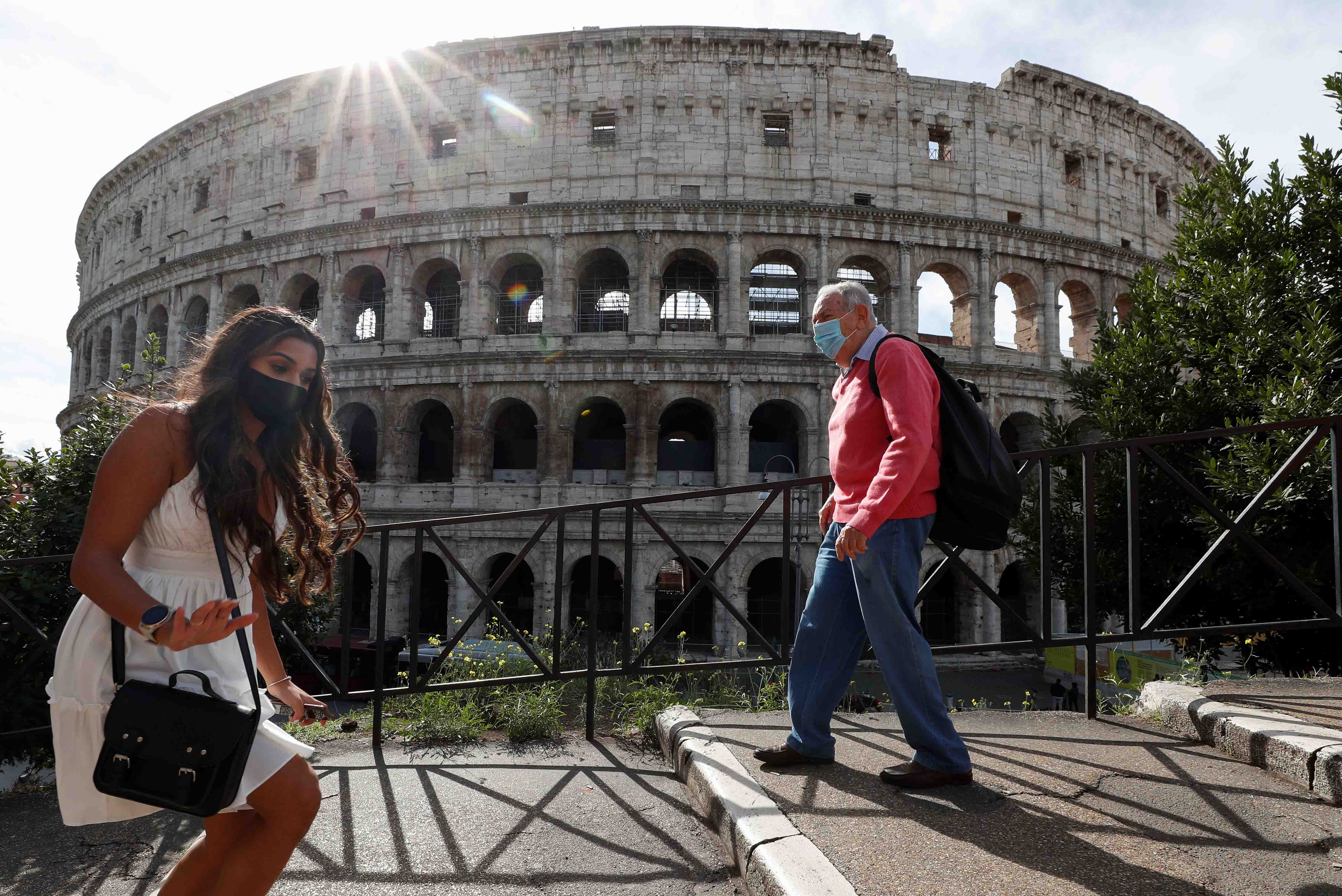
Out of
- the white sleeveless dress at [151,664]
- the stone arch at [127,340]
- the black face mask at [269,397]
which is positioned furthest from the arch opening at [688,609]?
the stone arch at [127,340]

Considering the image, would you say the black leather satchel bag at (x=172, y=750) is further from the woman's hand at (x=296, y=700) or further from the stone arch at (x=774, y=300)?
the stone arch at (x=774, y=300)

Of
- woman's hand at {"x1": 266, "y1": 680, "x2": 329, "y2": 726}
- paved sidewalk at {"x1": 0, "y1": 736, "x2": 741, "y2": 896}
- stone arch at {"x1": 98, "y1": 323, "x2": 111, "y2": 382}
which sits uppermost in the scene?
stone arch at {"x1": 98, "y1": 323, "x2": 111, "y2": 382}

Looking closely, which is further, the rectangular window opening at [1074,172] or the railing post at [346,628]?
the rectangular window opening at [1074,172]

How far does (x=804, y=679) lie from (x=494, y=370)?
670 inches

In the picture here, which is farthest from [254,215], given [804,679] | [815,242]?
[804,679]

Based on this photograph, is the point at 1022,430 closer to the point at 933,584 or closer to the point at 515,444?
the point at 515,444

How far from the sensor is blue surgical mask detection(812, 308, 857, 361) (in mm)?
2707

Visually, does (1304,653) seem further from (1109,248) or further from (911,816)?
(1109,248)

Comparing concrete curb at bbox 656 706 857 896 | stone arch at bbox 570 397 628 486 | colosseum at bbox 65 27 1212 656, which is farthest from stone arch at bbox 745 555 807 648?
concrete curb at bbox 656 706 857 896

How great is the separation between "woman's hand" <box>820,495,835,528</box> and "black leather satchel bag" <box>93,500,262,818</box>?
2.01 metres

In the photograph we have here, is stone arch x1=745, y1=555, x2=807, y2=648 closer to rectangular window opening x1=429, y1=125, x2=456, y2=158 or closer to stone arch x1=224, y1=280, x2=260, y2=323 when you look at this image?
rectangular window opening x1=429, y1=125, x2=456, y2=158

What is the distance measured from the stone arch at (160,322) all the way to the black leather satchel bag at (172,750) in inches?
1053

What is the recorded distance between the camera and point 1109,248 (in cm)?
2044

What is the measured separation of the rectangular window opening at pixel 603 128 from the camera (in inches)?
771
